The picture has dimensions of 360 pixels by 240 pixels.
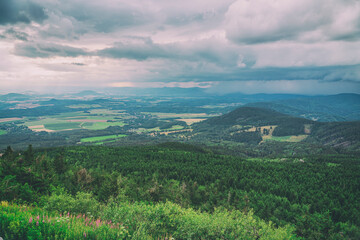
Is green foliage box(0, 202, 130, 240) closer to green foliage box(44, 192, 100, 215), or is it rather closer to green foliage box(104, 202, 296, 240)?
green foliage box(104, 202, 296, 240)

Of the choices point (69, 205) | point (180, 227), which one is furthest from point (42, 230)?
point (69, 205)

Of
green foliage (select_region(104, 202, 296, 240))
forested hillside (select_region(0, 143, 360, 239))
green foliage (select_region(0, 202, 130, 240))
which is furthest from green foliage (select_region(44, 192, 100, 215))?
green foliage (select_region(0, 202, 130, 240))

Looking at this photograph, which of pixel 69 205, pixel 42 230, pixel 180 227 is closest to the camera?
pixel 42 230

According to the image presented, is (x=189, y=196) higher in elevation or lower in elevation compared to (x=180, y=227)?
lower

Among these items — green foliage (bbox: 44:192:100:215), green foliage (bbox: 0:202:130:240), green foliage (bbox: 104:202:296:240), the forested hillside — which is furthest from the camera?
green foliage (bbox: 44:192:100:215)

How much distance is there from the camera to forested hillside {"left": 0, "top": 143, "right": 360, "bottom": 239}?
28.3 m

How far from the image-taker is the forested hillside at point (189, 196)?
2825 centimetres

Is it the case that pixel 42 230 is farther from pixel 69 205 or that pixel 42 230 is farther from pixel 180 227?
pixel 69 205

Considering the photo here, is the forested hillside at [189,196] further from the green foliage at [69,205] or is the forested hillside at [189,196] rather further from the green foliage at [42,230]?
the green foliage at [42,230]

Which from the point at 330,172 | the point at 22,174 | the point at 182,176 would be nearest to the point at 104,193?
the point at 22,174

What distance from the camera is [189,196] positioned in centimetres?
7081

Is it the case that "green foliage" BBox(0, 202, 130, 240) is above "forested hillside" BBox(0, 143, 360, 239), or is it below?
above

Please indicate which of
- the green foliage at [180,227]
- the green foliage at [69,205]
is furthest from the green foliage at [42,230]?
the green foliage at [69,205]

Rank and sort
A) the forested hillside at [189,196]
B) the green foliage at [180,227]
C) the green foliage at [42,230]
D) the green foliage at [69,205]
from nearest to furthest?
the green foliage at [42,230]
the green foliage at [180,227]
the forested hillside at [189,196]
the green foliage at [69,205]
